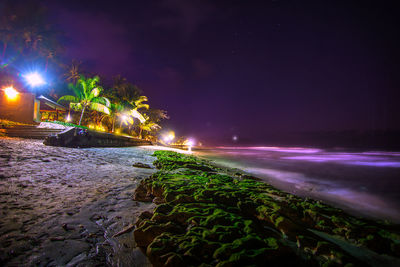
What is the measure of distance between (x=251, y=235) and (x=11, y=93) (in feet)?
77.4

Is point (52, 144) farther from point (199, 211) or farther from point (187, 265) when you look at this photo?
point (187, 265)

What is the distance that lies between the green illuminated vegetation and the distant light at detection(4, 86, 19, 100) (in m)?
21.1

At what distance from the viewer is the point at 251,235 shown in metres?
2.11

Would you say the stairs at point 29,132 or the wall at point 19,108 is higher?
the wall at point 19,108

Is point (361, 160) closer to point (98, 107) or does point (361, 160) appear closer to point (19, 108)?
point (98, 107)

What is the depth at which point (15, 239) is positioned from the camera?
180cm

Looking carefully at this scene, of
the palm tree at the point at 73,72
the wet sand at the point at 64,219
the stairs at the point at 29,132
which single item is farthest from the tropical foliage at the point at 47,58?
the wet sand at the point at 64,219

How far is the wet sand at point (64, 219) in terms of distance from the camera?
1.70 meters

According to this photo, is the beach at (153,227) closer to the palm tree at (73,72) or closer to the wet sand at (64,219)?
the wet sand at (64,219)

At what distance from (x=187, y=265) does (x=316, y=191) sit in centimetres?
539

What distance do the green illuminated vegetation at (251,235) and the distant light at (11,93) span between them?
21.1 m

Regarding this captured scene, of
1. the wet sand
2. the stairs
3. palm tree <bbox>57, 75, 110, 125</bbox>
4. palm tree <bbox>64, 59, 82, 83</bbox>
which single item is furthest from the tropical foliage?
the wet sand

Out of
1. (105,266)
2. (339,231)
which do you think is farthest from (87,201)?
(339,231)

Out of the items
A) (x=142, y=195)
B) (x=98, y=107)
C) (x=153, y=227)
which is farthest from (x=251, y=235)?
(x=98, y=107)
